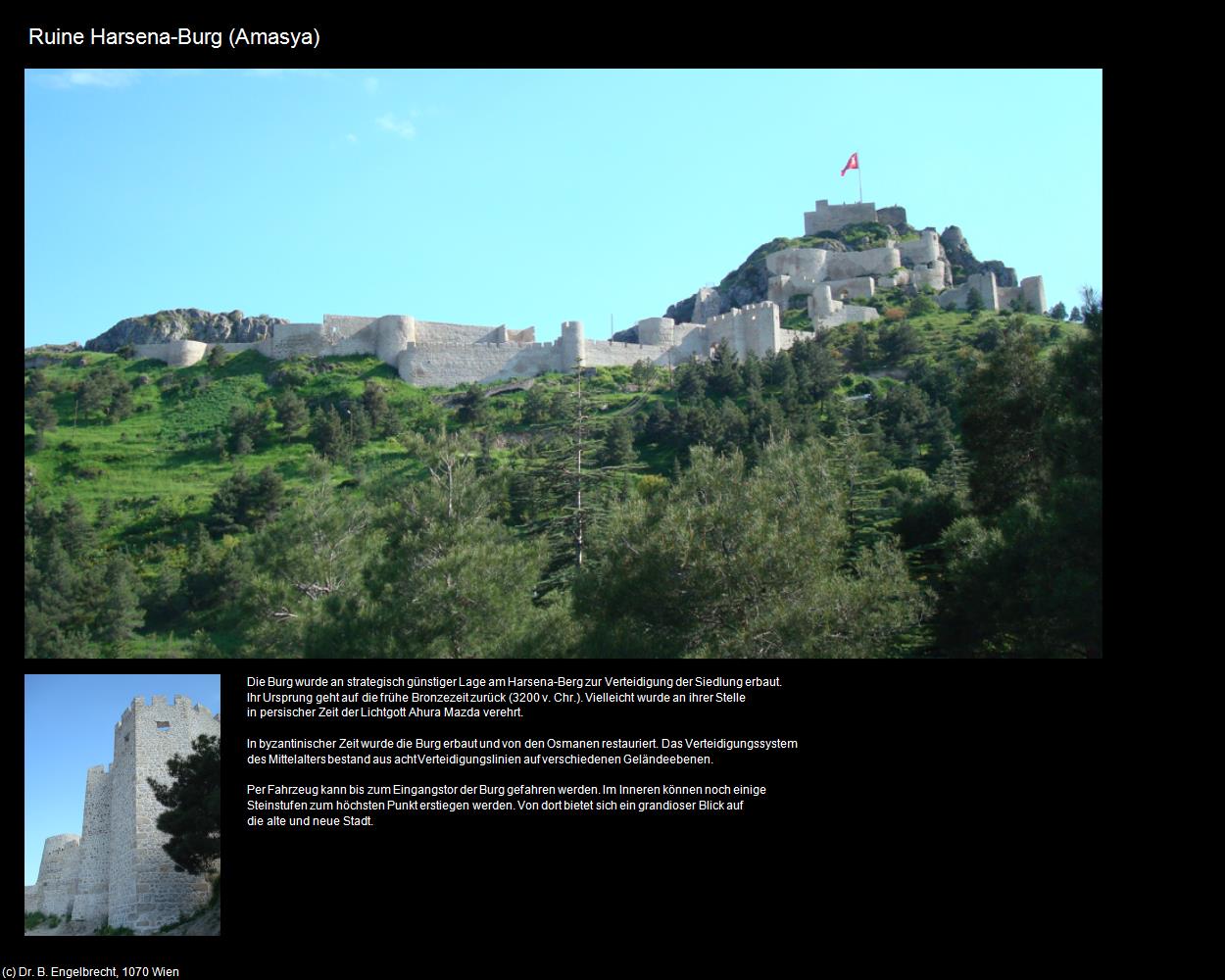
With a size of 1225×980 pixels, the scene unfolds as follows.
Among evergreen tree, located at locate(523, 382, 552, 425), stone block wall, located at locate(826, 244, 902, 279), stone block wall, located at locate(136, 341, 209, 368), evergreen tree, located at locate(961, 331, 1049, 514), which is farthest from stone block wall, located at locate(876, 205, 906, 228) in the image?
evergreen tree, located at locate(961, 331, 1049, 514)

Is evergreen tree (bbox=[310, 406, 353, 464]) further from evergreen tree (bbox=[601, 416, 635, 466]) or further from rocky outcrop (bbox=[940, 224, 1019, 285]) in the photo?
rocky outcrop (bbox=[940, 224, 1019, 285])

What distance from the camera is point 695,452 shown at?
1750cm

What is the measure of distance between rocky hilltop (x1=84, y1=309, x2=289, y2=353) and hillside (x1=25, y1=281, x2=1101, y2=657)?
24061mm

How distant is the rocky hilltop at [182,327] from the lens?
81438mm

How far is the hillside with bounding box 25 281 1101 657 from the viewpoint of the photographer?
46.8ft
